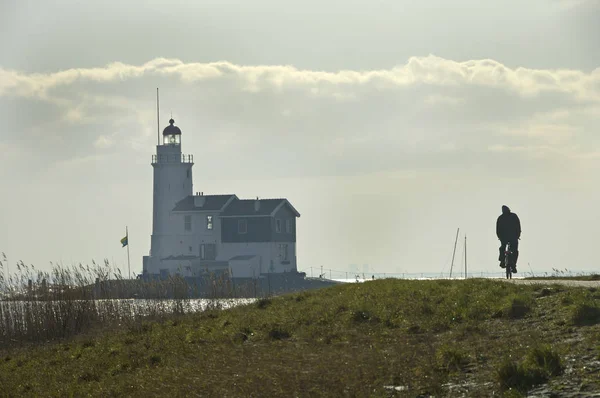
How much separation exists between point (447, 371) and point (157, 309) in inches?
701

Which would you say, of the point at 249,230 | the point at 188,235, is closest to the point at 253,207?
the point at 249,230

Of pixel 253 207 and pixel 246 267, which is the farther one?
pixel 253 207

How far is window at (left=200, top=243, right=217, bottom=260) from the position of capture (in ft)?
350

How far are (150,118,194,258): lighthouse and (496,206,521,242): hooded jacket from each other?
3236 inches

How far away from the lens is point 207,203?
108625 millimetres

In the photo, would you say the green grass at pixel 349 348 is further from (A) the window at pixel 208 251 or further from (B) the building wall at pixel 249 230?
(A) the window at pixel 208 251

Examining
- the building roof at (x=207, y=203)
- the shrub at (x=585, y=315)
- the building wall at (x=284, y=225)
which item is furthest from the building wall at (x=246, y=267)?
the shrub at (x=585, y=315)

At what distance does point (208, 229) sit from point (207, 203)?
2803 mm

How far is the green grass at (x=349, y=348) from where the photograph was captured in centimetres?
1469

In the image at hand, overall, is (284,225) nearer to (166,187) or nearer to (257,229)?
(257,229)

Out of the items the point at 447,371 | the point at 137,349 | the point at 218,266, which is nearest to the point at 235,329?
the point at 137,349

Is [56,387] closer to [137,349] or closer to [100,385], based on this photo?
[100,385]

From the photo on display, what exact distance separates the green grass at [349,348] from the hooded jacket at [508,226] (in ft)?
18.5

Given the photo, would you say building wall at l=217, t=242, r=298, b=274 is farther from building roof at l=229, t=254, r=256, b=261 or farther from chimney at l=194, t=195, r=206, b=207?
chimney at l=194, t=195, r=206, b=207
